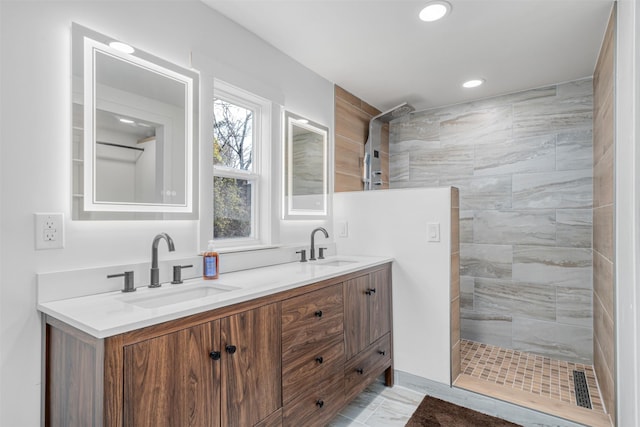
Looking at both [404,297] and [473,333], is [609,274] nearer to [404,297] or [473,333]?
[404,297]

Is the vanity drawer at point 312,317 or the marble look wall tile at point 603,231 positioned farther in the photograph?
the marble look wall tile at point 603,231

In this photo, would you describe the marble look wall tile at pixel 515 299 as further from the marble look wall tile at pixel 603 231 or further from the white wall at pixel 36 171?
the white wall at pixel 36 171

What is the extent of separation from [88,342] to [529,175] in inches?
129

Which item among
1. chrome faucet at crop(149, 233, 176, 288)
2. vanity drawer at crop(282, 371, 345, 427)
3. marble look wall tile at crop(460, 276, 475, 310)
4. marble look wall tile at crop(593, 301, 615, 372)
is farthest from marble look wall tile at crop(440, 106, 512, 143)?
chrome faucet at crop(149, 233, 176, 288)

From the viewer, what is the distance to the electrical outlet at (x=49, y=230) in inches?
50.7

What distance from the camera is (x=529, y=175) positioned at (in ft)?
9.78

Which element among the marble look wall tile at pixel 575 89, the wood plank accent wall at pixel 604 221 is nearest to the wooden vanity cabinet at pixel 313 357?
the wood plank accent wall at pixel 604 221

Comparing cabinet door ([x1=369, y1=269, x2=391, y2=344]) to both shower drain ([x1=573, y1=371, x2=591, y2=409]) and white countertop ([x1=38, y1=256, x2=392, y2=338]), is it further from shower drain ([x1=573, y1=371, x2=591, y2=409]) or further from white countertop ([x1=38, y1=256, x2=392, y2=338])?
shower drain ([x1=573, y1=371, x2=591, y2=409])

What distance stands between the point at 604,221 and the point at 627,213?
30.7 inches

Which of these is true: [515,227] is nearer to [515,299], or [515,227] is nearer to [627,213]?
[515,299]

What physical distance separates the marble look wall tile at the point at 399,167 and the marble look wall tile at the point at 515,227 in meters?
0.84

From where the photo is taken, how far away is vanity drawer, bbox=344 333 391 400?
2027mm

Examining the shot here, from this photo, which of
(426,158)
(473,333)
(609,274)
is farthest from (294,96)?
(473,333)

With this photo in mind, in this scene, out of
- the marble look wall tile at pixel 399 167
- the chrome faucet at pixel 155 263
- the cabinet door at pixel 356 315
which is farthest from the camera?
the marble look wall tile at pixel 399 167
